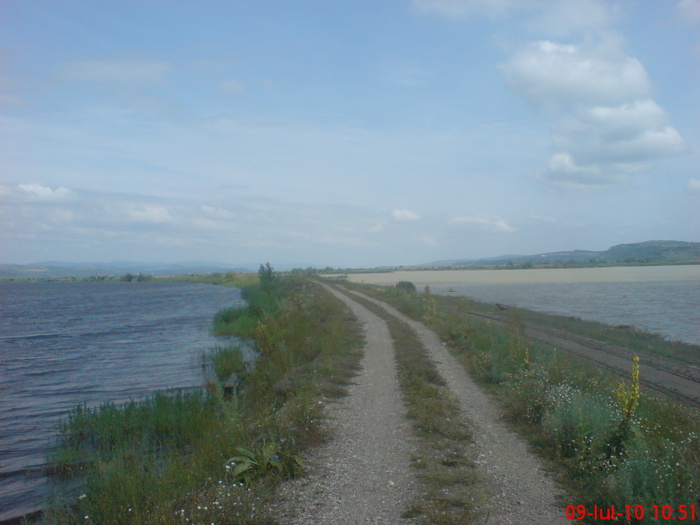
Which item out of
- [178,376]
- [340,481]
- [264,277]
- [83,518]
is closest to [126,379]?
[178,376]

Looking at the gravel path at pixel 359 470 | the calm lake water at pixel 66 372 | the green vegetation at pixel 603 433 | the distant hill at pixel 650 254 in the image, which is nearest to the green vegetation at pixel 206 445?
the gravel path at pixel 359 470

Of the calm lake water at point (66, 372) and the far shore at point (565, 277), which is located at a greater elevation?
the far shore at point (565, 277)

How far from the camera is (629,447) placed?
231 inches

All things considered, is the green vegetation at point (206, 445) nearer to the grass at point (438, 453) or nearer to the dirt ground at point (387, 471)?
the dirt ground at point (387, 471)

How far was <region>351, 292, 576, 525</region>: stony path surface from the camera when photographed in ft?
16.7

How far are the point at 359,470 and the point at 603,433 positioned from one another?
3142 millimetres

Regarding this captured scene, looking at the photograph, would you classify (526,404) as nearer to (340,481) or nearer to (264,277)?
(340,481)

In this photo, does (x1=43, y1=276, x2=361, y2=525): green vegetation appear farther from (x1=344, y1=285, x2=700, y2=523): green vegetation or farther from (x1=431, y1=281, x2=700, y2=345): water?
(x1=431, y1=281, x2=700, y2=345): water

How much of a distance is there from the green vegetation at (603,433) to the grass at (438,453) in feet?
3.46

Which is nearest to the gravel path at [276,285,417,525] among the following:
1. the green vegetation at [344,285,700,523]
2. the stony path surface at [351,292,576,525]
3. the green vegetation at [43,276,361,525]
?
the green vegetation at [43,276,361,525]
